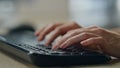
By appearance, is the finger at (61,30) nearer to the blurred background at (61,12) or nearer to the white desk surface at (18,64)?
the white desk surface at (18,64)

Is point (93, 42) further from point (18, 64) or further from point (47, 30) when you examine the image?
point (47, 30)

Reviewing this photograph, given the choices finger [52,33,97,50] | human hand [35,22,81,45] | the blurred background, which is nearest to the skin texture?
finger [52,33,97,50]

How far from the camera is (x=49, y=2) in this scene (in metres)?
4.35

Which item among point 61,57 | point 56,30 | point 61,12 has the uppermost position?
point 61,12

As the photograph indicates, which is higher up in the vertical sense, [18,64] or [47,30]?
[47,30]

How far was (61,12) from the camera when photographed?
173 inches

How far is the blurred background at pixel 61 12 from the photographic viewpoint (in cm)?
359

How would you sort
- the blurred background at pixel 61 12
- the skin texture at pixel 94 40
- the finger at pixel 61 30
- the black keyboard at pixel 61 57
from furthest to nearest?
the blurred background at pixel 61 12 < the finger at pixel 61 30 < the skin texture at pixel 94 40 < the black keyboard at pixel 61 57

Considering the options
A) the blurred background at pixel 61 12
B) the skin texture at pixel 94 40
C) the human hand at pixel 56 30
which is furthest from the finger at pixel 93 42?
the blurred background at pixel 61 12

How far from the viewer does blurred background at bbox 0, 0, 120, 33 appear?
3591 mm

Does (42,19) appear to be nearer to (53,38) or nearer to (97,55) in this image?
(53,38)

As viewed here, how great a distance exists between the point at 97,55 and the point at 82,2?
3510mm

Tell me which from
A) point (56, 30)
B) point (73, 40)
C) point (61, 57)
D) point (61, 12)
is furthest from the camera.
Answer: point (61, 12)

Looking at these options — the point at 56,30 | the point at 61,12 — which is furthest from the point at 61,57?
the point at 61,12
